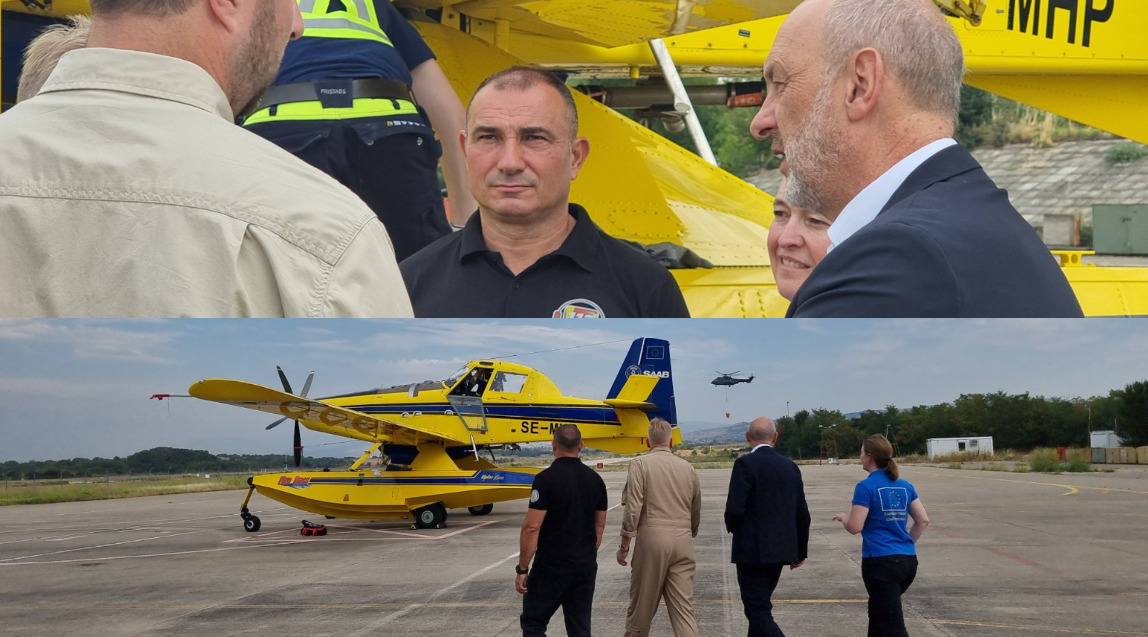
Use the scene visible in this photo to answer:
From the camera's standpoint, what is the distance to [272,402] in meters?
3.32

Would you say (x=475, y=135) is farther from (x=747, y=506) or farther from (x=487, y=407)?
(x=747, y=506)

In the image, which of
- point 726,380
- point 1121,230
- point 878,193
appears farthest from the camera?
point 1121,230

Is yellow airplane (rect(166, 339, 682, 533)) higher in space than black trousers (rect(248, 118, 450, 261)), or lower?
lower

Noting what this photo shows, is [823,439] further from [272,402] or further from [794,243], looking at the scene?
[272,402]

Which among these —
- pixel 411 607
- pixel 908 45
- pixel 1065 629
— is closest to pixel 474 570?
pixel 411 607

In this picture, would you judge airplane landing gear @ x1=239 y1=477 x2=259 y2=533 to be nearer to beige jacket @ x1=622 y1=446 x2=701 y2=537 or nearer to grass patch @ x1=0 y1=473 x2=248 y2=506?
grass patch @ x1=0 y1=473 x2=248 y2=506

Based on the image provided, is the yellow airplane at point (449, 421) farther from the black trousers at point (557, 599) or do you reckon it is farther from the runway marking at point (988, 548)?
the runway marking at point (988, 548)

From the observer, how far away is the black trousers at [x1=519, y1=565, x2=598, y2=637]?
3.37 metres

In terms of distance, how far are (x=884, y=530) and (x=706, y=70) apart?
20.6 feet

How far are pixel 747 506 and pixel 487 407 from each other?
916 millimetres

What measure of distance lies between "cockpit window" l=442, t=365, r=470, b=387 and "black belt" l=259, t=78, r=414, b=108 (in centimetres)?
94

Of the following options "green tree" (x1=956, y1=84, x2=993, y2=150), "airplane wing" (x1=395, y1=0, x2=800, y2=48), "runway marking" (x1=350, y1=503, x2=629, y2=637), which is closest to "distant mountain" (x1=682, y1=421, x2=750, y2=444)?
"runway marking" (x1=350, y1=503, x2=629, y2=637)

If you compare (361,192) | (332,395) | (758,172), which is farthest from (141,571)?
(758,172)

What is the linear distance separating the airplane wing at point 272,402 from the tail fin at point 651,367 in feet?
2.69
